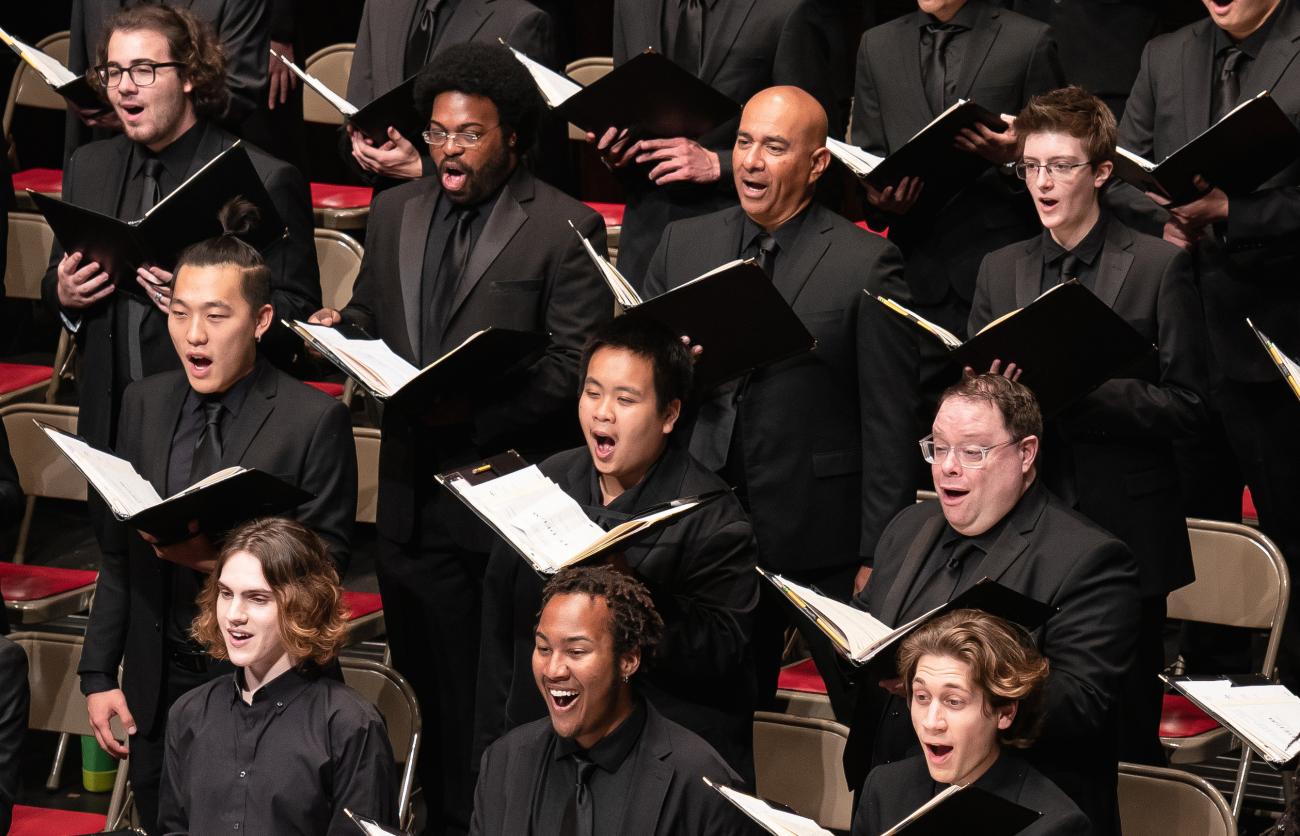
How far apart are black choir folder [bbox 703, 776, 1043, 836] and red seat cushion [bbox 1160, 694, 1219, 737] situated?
140 centimetres

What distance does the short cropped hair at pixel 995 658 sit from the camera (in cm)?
319

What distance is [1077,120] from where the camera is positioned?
412 cm

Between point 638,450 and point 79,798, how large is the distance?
2.09 meters

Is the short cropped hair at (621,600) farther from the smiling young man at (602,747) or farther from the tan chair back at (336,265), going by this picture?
the tan chair back at (336,265)

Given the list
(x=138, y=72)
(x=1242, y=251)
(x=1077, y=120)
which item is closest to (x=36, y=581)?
(x=138, y=72)

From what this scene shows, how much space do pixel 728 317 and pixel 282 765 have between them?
1.23m

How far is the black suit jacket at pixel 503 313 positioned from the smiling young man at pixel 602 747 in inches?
34.8

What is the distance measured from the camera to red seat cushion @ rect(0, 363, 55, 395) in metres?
5.70

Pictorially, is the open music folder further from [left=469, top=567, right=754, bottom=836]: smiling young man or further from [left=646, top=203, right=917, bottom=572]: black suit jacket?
[left=469, top=567, right=754, bottom=836]: smiling young man

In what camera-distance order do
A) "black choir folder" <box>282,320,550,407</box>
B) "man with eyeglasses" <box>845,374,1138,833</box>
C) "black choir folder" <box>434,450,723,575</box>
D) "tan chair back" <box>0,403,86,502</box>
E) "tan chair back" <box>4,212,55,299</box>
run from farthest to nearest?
"tan chair back" <box>4,212,55,299</box>
"tan chair back" <box>0,403,86,502</box>
"black choir folder" <box>282,320,550,407</box>
"man with eyeglasses" <box>845,374,1138,833</box>
"black choir folder" <box>434,450,723,575</box>

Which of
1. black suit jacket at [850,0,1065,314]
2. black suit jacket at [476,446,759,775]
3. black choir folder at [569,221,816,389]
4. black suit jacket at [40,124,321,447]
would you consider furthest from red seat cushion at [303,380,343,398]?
black suit jacket at [476,446,759,775]

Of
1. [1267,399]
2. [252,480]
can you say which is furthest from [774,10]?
[252,480]

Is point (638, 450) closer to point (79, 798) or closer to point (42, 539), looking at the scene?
point (79, 798)

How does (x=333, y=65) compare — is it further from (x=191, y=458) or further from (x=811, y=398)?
(x=811, y=398)
